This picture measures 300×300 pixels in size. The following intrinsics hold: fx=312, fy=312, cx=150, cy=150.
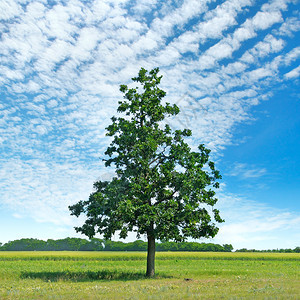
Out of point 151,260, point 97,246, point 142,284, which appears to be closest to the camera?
point 142,284

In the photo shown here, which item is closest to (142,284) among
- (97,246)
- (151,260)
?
(151,260)

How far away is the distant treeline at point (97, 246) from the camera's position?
135 meters

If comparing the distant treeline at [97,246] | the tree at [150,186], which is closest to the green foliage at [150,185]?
the tree at [150,186]

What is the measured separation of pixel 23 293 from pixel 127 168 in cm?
1430

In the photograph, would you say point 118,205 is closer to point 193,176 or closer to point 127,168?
point 127,168

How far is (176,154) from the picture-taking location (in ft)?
99.6

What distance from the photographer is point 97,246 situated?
5413 inches

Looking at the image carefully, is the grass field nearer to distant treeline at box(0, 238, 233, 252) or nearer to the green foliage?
the green foliage

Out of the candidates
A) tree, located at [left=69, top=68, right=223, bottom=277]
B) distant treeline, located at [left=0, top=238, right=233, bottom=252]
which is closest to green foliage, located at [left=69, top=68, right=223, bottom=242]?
tree, located at [left=69, top=68, right=223, bottom=277]

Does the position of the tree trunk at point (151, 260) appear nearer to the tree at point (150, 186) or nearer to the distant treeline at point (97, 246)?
the tree at point (150, 186)

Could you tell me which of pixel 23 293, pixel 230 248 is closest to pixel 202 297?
pixel 23 293

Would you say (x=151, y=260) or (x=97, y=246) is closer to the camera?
(x=151, y=260)

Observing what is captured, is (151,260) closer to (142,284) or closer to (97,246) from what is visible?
(142,284)

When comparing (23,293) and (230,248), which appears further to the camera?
(230,248)
